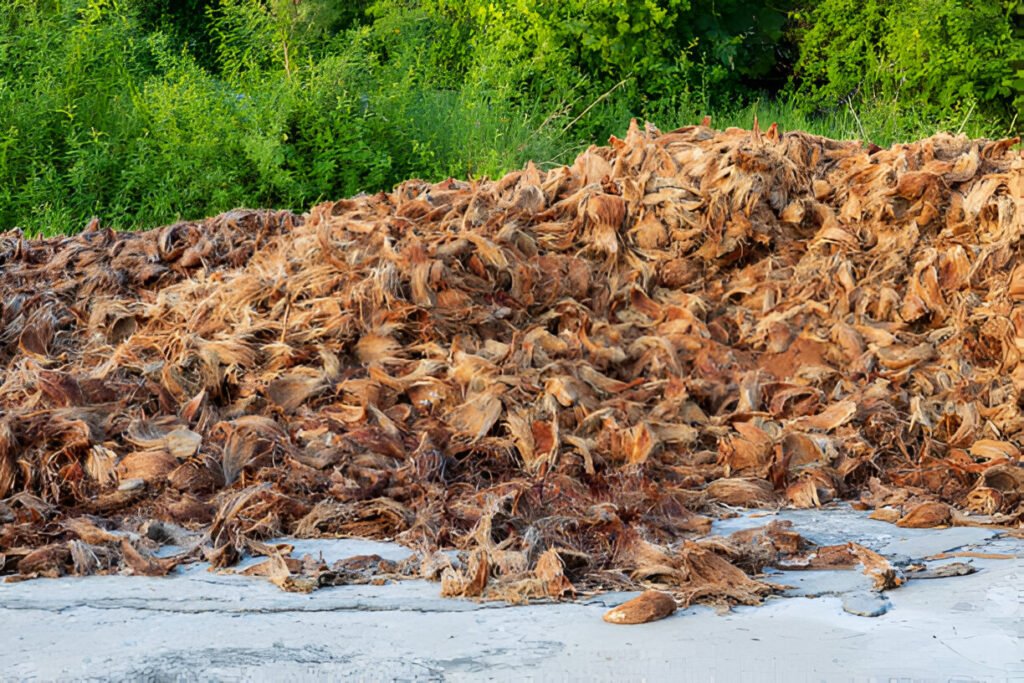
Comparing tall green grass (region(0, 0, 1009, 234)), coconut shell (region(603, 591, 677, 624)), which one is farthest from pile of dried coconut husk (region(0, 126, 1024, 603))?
tall green grass (region(0, 0, 1009, 234))

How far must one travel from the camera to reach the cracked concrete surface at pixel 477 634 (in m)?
2.15

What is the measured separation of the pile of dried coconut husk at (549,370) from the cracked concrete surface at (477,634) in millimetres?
112

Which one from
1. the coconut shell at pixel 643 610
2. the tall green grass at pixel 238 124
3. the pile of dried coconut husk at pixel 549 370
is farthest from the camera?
the tall green grass at pixel 238 124

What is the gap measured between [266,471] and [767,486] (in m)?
1.33

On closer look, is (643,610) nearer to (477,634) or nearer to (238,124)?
(477,634)

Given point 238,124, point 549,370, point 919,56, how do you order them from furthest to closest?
point 919,56
point 238,124
point 549,370

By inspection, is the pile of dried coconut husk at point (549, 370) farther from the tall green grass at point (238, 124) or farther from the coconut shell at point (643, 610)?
the tall green grass at point (238, 124)

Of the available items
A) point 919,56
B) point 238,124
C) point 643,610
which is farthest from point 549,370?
point 919,56

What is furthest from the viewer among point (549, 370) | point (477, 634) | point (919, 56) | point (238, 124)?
point (919, 56)

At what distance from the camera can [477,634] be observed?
2.33m

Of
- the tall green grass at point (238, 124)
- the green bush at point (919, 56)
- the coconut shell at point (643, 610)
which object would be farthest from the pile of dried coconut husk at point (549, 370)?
the green bush at point (919, 56)

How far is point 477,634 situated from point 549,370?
57.4 inches

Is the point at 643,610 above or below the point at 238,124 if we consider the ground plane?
below

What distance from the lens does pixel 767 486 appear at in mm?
3316
